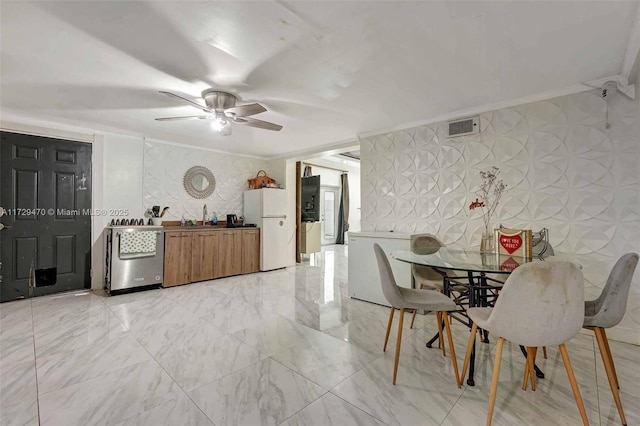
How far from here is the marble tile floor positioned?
1.57m

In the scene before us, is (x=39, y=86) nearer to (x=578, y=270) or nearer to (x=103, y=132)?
(x=103, y=132)

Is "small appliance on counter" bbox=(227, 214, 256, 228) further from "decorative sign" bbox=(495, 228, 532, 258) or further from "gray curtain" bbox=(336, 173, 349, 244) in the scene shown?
"gray curtain" bbox=(336, 173, 349, 244)

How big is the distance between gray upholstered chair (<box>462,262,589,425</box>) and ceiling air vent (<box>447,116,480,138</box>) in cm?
241

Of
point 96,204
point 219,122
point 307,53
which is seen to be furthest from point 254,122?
point 96,204

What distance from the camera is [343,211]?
31.4 feet

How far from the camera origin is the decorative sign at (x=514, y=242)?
2.19m

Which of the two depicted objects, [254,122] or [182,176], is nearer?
[254,122]

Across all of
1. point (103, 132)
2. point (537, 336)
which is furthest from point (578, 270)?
point (103, 132)

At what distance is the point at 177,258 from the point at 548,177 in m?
4.98

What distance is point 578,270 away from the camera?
138 centimetres

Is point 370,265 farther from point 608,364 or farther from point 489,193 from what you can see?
point 608,364

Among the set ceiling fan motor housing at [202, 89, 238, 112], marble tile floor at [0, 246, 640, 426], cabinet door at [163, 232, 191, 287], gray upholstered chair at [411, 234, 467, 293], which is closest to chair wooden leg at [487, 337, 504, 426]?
marble tile floor at [0, 246, 640, 426]

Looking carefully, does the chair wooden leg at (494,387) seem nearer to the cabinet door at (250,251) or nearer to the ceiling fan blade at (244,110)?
the ceiling fan blade at (244,110)

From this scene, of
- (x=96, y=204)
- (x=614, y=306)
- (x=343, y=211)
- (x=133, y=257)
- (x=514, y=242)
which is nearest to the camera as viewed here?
(x=614, y=306)
